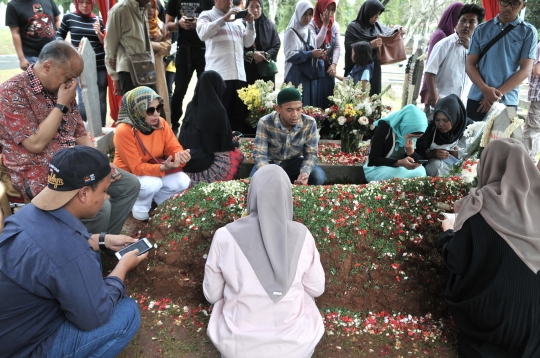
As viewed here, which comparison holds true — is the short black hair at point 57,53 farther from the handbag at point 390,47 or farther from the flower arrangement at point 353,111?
the handbag at point 390,47

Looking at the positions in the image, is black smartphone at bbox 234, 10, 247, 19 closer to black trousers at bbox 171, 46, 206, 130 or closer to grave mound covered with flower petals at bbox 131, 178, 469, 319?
black trousers at bbox 171, 46, 206, 130

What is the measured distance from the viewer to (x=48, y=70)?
2779 millimetres

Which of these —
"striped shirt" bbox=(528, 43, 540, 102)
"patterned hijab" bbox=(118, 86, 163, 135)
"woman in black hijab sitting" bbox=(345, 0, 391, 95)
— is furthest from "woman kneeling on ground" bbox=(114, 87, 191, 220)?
"striped shirt" bbox=(528, 43, 540, 102)

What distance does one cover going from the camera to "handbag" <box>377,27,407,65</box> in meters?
6.09

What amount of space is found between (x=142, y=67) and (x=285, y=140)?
2120 mm

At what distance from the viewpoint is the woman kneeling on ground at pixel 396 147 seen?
417cm

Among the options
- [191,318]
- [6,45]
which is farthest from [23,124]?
[6,45]

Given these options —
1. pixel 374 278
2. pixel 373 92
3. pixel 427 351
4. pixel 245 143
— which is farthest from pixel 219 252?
pixel 373 92

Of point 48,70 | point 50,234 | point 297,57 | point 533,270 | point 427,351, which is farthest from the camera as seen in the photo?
point 297,57

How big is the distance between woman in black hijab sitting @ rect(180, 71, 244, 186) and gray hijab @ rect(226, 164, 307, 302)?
2165 millimetres

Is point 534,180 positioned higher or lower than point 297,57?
lower

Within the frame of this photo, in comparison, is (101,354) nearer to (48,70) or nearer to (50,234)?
(50,234)

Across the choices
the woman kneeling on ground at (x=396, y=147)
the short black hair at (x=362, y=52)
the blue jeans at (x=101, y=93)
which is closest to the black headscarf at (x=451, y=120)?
the woman kneeling on ground at (x=396, y=147)

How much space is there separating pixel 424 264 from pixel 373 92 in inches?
154
